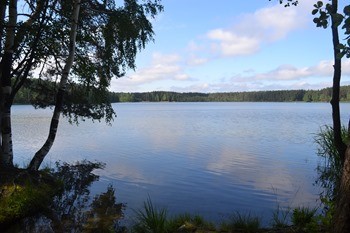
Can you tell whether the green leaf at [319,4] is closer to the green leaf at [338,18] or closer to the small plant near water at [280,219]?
the green leaf at [338,18]

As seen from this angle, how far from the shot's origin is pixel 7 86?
10062mm

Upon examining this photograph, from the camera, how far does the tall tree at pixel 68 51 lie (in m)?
9.91

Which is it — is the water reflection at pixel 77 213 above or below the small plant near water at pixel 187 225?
below

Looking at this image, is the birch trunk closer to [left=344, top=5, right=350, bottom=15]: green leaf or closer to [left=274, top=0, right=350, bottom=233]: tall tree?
[left=274, top=0, right=350, bottom=233]: tall tree

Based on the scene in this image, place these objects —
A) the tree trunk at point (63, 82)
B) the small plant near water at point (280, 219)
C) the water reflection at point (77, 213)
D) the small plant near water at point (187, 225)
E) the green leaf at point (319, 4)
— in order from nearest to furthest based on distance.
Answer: the green leaf at point (319, 4) → the small plant near water at point (187, 225) → the small plant near water at point (280, 219) → the water reflection at point (77, 213) → the tree trunk at point (63, 82)

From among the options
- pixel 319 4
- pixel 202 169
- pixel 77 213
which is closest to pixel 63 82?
pixel 77 213

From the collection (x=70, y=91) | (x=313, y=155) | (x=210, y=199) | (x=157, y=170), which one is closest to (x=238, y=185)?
(x=210, y=199)

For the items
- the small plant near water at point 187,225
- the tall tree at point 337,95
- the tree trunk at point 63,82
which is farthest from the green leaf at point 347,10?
the tree trunk at point 63,82

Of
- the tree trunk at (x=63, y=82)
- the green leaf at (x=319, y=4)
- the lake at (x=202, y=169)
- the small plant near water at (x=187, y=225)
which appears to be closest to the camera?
the green leaf at (x=319, y=4)

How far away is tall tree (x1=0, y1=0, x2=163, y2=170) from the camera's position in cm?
991

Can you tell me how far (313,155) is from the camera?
2077 centimetres

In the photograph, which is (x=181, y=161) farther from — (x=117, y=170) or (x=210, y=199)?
(x=210, y=199)

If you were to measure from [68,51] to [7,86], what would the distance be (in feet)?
9.22

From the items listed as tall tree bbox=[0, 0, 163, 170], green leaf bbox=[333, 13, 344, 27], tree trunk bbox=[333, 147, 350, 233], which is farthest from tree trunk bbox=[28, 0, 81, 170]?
green leaf bbox=[333, 13, 344, 27]
